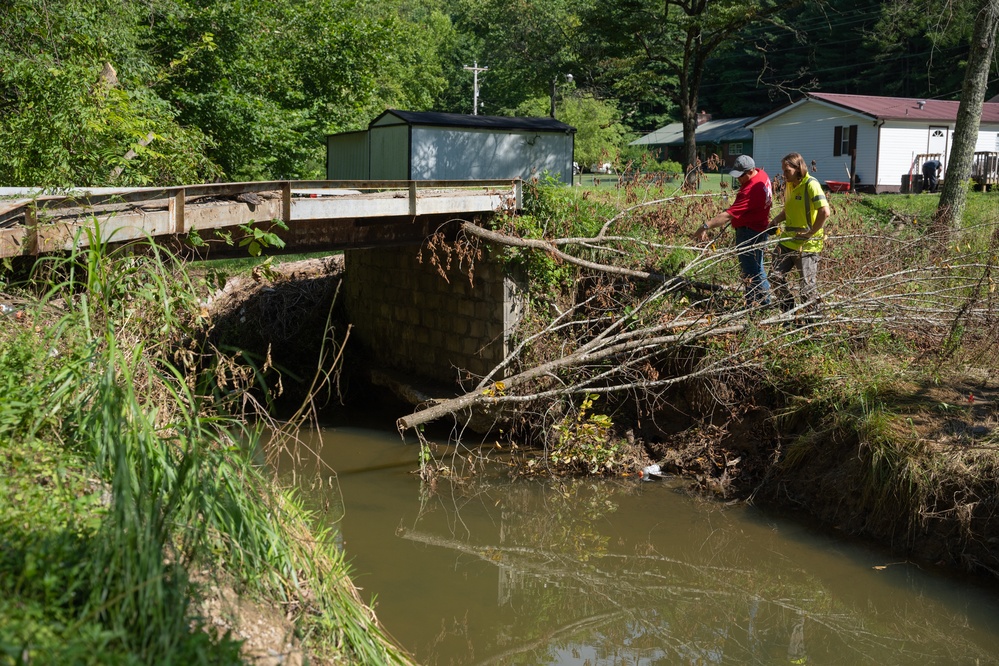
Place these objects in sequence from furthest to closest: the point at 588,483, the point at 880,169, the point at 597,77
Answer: the point at 880,169
the point at 597,77
the point at 588,483

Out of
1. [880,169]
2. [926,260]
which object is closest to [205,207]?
[926,260]

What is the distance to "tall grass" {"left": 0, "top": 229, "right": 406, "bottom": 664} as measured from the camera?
3.41m

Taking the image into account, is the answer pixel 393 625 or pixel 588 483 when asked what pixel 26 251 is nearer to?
pixel 393 625

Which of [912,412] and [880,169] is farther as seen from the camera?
[880,169]

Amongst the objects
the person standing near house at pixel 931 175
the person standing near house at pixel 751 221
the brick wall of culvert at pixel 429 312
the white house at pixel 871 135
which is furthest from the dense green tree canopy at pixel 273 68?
the person standing near house at pixel 751 221

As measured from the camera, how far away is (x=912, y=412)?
8758mm

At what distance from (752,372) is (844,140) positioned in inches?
1035

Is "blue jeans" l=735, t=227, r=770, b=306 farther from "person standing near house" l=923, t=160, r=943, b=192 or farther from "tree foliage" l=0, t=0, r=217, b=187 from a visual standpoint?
"person standing near house" l=923, t=160, r=943, b=192

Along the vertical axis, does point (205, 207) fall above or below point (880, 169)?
below

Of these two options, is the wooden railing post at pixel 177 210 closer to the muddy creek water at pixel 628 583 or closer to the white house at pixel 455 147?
the muddy creek water at pixel 628 583

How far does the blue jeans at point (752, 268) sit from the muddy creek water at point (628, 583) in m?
2.39

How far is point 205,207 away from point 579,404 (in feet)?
16.5

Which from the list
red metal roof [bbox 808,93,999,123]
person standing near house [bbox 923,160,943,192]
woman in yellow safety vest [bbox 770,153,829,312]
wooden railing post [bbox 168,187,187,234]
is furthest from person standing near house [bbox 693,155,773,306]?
red metal roof [bbox 808,93,999,123]

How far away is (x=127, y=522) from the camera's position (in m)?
3.64
